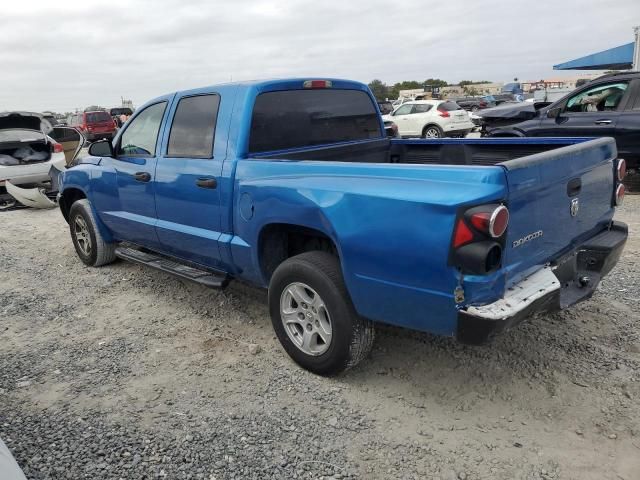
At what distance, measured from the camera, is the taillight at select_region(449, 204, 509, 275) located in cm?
243

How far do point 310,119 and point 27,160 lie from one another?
26.8 feet

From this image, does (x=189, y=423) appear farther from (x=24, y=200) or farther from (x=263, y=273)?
(x=24, y=200)

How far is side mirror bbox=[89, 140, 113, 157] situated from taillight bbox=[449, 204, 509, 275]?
12.0ft

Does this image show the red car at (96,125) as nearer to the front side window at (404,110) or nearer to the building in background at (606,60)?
the front side window at (404,110)

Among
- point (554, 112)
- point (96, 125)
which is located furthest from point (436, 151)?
point (96, 125)

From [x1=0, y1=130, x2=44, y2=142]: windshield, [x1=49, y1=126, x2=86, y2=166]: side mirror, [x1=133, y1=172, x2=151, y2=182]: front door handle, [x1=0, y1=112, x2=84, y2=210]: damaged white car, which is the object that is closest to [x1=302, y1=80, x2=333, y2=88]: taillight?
[x1=133, y1=172, x2=151, y2=182]: front door handle

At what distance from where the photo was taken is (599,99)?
27.6 feet

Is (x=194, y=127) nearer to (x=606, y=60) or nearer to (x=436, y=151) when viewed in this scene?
(x=436, y=151)

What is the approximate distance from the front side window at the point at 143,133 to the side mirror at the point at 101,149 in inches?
3.5

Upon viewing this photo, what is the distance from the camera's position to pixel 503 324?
8.32ft

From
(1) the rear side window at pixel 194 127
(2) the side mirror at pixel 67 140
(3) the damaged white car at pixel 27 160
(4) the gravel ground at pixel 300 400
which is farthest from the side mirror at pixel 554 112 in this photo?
(2) the side mirror at pixel 67 140

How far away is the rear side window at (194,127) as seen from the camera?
394 cm

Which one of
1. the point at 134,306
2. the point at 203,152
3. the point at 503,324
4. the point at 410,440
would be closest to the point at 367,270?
the point at 503,324

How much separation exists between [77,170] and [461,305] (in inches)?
177
